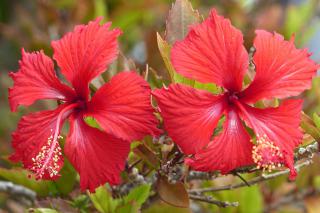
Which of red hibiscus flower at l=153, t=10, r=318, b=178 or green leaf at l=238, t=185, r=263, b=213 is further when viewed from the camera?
green leaf at l=238, t=185, r=263, b=213

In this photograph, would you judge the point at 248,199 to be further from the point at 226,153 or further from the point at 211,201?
the point at 226,153

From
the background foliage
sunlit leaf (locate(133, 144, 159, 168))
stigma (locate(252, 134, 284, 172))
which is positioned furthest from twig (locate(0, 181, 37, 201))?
stigma (locate(252, 134, 284, 172))

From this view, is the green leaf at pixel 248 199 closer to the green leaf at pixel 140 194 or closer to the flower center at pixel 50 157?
the green leaf at pixel 140 194

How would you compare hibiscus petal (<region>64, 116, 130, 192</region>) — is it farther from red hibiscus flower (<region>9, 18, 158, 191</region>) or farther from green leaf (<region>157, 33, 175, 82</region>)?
green leaf (<region>157, 33, 175, 82</region>)

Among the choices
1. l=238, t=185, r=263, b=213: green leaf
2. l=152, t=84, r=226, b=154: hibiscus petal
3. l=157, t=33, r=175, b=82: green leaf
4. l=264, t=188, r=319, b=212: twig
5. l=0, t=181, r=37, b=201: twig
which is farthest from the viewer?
l=264, t=188, r=319, b=212: twig

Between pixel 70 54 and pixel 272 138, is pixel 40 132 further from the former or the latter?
pixel 272 138
